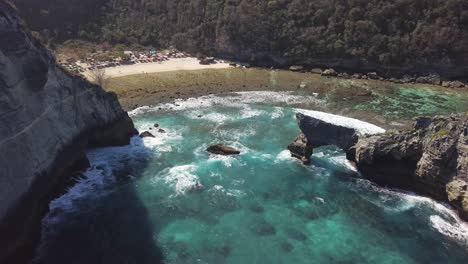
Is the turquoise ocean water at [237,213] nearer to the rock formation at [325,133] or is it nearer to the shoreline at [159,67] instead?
the rock formation at [325,133]

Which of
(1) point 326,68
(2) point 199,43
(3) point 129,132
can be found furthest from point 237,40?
(3) point 129,132

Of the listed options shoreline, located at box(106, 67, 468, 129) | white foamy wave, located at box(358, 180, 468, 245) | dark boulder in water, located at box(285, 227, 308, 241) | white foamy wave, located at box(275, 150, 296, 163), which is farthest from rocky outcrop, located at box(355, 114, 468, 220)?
shoreline, located at box(106, 67, 468, 129)

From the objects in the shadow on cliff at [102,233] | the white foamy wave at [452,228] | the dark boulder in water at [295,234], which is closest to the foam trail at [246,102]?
the white foamy wave at [452,228]

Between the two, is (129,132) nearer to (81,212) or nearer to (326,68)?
(81,212)

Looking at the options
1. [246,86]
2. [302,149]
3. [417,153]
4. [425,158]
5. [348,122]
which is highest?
[425,158]

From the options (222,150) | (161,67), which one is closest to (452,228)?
(222,150)

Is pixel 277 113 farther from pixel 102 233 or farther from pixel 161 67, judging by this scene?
pixel 102 233

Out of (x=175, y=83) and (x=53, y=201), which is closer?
(x=53, y=201)
